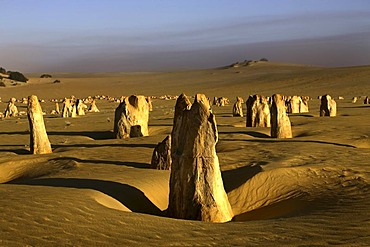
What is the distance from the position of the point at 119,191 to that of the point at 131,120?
8.56m

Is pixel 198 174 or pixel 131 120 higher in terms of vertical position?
pixel 198 174

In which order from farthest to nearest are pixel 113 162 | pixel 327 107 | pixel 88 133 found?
pixel 327 107 < pixel 88 133 < pixel 113 162

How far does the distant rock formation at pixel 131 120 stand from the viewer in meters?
16.9

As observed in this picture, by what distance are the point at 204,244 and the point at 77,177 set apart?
16.1 ft

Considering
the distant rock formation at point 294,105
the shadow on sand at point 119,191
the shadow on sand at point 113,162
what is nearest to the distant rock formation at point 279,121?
the shadow on sand at point 113,162

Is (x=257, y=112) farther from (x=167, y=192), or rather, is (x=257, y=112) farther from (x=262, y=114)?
(x=167, y=192)

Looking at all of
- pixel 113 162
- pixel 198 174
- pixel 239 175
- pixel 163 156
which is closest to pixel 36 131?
pixel 113 162

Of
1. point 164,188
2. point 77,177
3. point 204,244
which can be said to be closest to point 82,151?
point 77,177

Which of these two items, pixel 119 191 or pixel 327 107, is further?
pixel 327 107

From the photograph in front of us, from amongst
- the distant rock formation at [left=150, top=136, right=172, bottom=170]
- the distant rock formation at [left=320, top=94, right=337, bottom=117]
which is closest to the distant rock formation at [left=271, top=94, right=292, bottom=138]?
the distant rock formation at [left=150, top=136, right=172, bottom=170]

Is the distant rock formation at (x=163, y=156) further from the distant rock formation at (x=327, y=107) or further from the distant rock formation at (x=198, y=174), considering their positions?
the distant rock formation at (x=327, y=107)

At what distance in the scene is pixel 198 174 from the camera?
764 cm

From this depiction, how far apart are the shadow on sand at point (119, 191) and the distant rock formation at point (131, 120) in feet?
24.4

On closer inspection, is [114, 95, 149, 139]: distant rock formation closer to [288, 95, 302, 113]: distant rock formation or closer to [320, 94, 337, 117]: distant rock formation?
[320, 94, 337, 117]: distant rock formation
